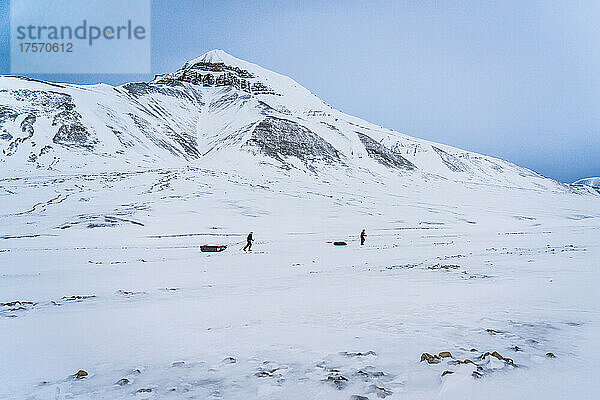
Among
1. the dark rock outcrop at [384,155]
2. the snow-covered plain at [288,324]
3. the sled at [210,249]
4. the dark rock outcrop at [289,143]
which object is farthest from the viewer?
the dark rock outcrop at [384,155]

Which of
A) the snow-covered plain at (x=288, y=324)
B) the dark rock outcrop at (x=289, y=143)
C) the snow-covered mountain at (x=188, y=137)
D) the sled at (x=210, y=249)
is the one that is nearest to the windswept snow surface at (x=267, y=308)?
the snow-covered plain at (x=288, y=324)

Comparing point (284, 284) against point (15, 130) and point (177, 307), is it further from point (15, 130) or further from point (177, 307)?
point (15, 130)

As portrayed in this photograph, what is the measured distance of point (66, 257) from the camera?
1977cm

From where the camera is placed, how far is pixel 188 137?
10262 cm

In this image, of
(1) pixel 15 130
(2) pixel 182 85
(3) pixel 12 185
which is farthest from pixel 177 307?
(2) pixel 182 85

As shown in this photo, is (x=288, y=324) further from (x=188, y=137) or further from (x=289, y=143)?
(x=188, y=137)

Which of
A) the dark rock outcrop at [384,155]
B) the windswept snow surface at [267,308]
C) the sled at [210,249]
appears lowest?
the sled at [210,249]

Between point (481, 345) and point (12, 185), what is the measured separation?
5802 cm

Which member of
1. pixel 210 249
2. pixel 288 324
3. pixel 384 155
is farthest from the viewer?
pixel 384 155

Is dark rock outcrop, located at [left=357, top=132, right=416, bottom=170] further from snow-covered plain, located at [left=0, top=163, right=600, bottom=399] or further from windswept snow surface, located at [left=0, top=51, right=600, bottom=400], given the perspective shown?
snow-covered plain, located at [left=0, top=163, right=600, bottom=399]

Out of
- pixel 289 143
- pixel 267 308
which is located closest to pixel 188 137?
pixel 289 143

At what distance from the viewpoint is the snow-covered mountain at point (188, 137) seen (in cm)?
7256

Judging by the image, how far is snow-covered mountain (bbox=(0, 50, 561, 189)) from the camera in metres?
72.6

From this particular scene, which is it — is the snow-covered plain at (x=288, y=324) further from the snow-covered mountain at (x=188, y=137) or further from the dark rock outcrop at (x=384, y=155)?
the dark rock outcrop at (x=384, y=155)
